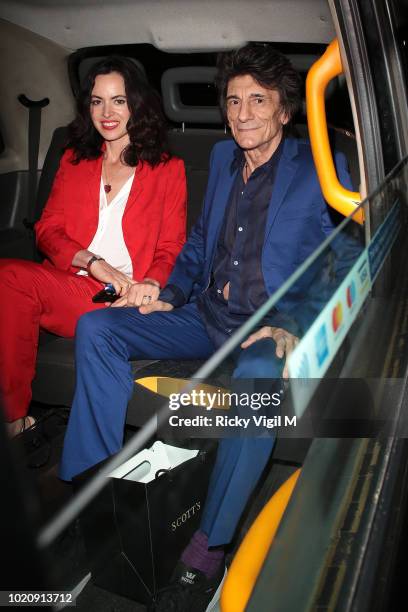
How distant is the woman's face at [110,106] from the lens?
2.33 meters

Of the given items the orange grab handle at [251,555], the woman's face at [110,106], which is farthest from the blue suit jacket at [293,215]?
the orange grab handle at [251,555]

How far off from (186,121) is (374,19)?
1143 millimetres

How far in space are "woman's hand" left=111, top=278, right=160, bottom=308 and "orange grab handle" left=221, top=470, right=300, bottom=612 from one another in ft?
3.20

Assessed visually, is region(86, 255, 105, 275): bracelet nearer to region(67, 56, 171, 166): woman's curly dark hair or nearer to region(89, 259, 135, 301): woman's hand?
region(89, 259, 135, 301): woman's hand

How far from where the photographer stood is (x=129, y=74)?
2.33 meters

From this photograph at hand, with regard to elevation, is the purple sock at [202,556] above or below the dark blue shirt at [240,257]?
below

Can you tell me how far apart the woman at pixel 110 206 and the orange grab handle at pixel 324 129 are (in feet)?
2.34

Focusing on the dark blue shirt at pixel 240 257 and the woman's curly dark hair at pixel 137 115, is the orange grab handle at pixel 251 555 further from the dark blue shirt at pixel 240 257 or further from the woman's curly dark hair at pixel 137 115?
the woman's curly dark hair at pixel 137 115

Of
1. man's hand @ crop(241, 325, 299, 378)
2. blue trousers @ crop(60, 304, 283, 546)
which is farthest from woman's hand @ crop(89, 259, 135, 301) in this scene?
man's hand @ crop(241, 325, 299, 378)

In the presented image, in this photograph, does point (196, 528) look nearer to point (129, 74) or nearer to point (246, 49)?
point (246, 49)

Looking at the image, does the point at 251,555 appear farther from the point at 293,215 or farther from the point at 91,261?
the point at 91,261

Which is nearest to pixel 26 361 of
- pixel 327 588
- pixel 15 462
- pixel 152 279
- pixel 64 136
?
pixel 152 279

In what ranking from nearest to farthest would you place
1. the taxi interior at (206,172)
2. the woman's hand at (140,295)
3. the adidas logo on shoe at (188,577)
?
the taxi interior at (206,172), the adidas logo on shoe at (188,577), the woman's hand at (140,295)

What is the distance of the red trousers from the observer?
202 centimetres
